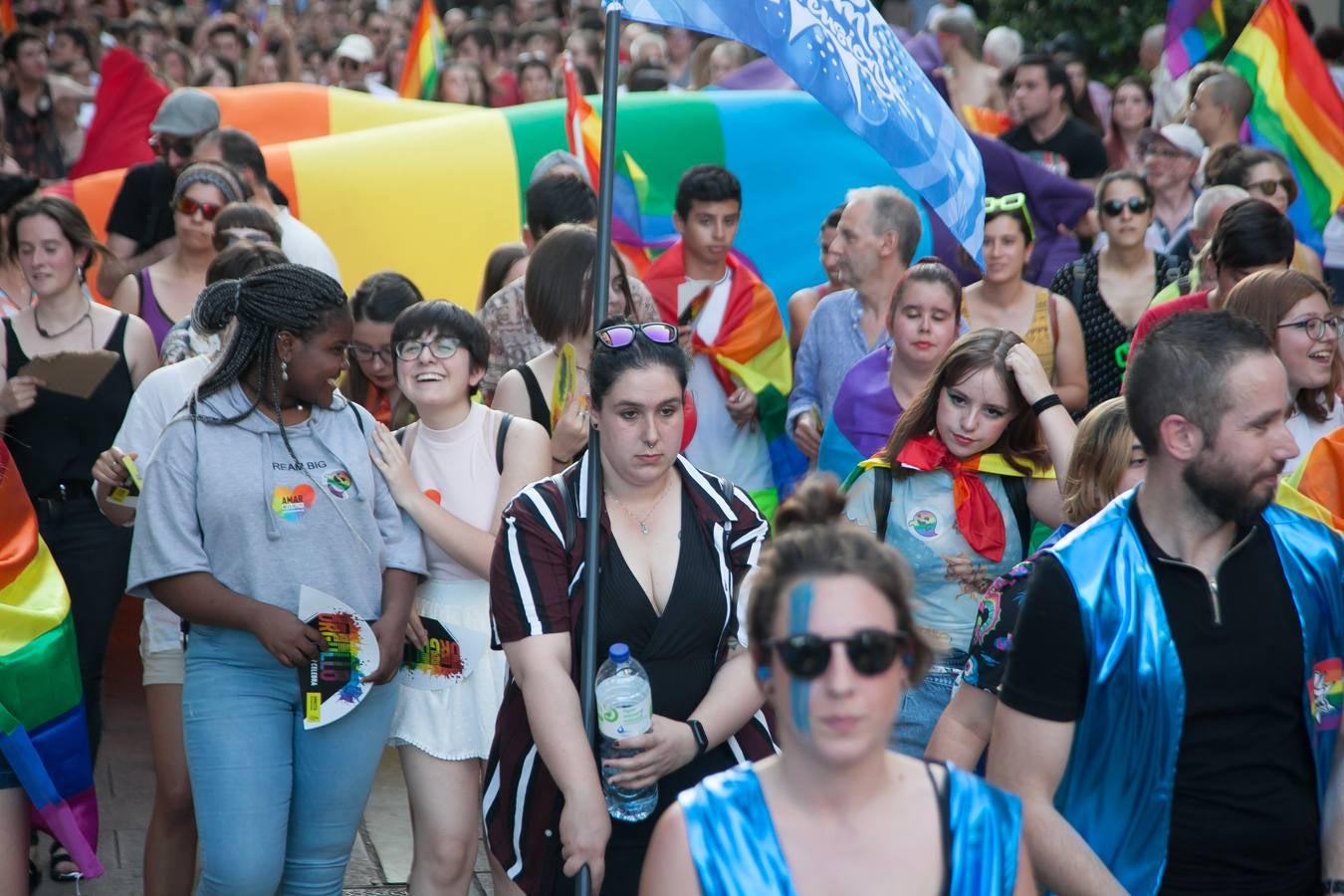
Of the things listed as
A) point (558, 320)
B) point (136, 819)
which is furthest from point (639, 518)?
point (136, 819)

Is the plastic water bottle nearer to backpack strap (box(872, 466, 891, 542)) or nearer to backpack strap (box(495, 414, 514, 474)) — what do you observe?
backpack strap (box(872, 466, 891, 542))

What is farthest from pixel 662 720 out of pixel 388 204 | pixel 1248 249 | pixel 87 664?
pixel 388 204

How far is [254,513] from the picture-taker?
13.5ft

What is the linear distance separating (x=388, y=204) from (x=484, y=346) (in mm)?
4000

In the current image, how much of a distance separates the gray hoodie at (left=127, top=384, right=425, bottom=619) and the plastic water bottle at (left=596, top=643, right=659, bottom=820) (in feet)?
3.14

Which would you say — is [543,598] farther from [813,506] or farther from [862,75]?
[862,75]

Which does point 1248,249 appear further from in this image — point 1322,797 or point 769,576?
point 769,576

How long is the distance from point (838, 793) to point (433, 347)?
256cm

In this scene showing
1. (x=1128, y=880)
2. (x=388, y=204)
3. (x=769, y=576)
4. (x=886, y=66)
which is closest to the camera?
(x=769, y=576)

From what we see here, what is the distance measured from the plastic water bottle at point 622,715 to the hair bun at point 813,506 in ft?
2.84

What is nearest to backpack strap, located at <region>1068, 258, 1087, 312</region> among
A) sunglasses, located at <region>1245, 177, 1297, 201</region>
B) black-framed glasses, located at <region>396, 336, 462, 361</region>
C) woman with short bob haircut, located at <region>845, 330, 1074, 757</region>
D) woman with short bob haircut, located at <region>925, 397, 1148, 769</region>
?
sunglasses, located at <region>1245, 177, 1297, 201</region>

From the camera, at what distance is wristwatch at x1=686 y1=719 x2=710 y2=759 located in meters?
3.54

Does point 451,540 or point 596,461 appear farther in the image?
point 451,540

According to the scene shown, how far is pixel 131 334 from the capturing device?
5609 mm
